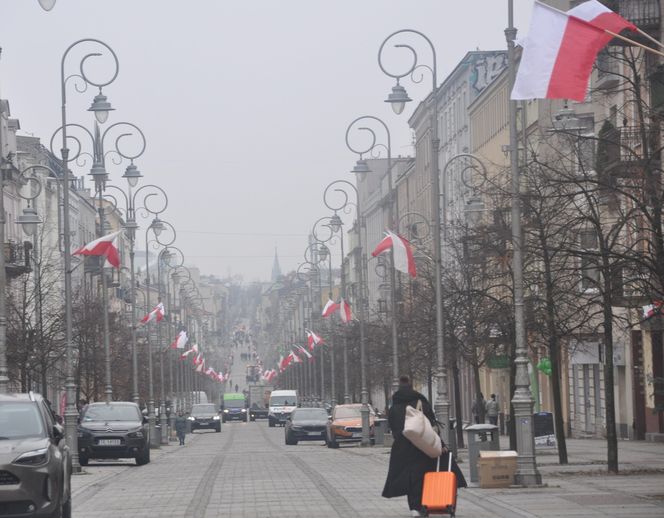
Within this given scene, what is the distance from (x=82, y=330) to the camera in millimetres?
63719

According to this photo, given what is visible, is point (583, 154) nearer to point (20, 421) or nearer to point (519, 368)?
point (519, 368)

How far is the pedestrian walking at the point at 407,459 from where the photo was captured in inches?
795

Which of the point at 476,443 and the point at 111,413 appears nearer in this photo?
the point at 476,443

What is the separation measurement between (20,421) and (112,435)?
2149 cm

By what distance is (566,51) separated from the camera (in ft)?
63.6

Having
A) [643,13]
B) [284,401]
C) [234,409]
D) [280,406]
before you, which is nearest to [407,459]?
[643,13]

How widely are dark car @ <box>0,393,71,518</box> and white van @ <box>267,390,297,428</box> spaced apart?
3608 inches

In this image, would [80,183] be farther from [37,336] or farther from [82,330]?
[37,336]

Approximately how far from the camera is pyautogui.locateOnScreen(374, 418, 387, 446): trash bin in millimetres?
53719

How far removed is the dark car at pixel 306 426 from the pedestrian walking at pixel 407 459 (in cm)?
4121

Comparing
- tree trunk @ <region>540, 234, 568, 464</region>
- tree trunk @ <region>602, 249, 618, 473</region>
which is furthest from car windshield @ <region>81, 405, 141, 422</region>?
tree trunk @ <region>602, 249, 618, 473</region>

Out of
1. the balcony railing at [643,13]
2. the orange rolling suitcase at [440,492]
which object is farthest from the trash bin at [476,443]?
the balcony railing at [643,13]

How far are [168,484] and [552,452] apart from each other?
13.8 meters

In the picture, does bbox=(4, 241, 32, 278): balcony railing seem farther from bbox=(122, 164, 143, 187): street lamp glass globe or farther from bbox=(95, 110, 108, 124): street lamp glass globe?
bbox=(95, 110, 108, 124): street lamp glass globe
